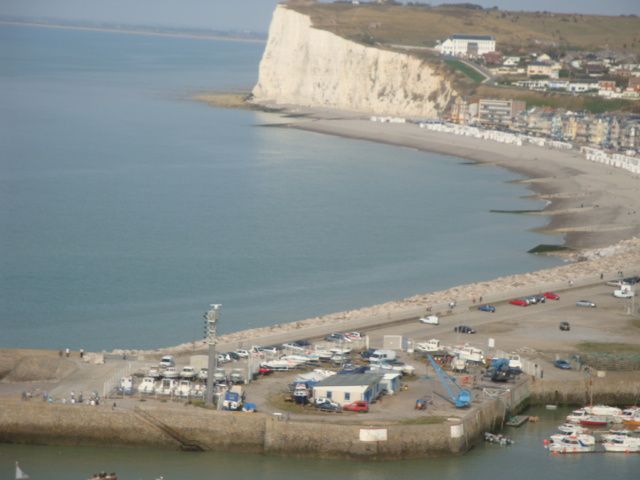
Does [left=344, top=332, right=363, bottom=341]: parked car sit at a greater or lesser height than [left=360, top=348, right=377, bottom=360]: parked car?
lesser

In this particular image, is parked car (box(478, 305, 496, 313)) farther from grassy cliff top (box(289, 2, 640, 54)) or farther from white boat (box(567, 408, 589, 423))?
grassy cliff top (box(289, 2, 640, 54))

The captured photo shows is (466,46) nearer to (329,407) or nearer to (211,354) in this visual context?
(329,407)

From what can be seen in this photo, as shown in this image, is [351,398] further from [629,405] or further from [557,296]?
[557,296]

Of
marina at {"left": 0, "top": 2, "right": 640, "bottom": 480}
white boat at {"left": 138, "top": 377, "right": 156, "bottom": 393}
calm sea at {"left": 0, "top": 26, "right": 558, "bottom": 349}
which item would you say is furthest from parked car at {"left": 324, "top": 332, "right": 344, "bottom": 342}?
white boat at {"left": 138, "top": 377, "right": 156, "bottom": 393}

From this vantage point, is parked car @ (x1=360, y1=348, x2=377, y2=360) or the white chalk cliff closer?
parked car @ (x1=360, y1=348, x2=377, y2=360)

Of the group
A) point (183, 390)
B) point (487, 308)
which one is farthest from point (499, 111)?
point (183, 390)
